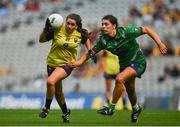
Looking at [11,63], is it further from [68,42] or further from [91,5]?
[68,42]

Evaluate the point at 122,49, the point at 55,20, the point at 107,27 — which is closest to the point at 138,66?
the point at 122,49

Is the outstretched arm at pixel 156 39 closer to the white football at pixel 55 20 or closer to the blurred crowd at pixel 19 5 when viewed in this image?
the white football at pixel 55 20

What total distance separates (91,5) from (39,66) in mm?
Answer: 4595

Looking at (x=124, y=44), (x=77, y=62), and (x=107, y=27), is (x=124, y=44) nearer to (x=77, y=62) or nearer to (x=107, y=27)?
(x=107, y=27)

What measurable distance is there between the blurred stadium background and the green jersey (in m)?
12.7

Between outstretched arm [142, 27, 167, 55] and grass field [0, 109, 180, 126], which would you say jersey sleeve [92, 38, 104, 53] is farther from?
grass field [0, 109, 180, 126]

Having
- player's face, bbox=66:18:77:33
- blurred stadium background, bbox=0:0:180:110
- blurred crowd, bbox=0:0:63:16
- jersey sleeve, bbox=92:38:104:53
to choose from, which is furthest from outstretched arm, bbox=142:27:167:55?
blurred crowd, bbox=0:0:63:16

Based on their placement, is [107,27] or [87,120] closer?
[107,27]

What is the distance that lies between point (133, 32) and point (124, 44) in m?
0.33

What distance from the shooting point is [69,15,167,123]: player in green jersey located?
14.0m

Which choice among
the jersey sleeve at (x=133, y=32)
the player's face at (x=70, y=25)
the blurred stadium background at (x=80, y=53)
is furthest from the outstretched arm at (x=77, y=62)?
the blurred stadium background at (x=80, y=53)

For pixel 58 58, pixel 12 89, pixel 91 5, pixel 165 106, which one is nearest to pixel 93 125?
pixel 58 58

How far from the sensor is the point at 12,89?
1303 inches

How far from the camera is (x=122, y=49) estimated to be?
564 inches
